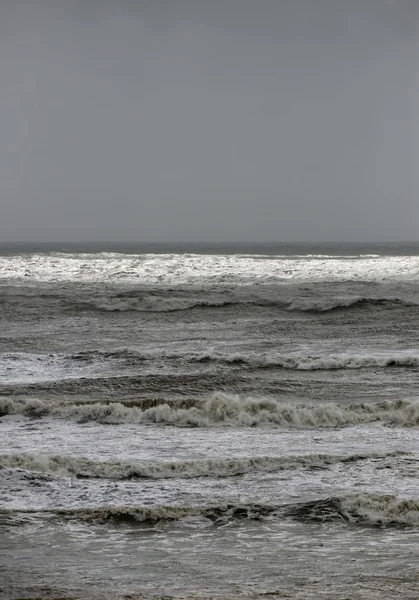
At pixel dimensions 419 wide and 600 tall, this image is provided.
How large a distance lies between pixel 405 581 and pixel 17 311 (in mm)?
17849

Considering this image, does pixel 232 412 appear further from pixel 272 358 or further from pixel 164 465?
pixel 272 358

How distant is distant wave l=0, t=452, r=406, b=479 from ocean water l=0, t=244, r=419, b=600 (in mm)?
21

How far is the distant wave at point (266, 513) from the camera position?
6340 millimetres

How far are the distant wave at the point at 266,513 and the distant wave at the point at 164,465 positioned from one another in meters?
0.93

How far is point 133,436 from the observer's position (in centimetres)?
920

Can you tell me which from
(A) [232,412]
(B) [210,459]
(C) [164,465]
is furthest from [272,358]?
(C) [164,465]

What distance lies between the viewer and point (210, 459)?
26.2 feet

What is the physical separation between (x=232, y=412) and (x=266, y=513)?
12.0 feet

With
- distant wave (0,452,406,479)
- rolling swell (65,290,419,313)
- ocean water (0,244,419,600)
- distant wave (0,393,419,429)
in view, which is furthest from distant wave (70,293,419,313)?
distant wave (0,452,406,479)

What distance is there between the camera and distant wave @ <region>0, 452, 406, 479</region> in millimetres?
7539

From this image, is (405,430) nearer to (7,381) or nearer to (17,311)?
(7,381)

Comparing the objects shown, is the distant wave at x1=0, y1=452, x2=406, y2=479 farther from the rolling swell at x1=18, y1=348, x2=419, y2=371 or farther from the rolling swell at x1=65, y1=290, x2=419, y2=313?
the rolling swell at x1=65, y1=290, x2=419, y2=313

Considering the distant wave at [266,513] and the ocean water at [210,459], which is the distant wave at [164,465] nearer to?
the ocean water at [210,459]

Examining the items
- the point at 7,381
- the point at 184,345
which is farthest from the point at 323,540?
the point at 184,345
